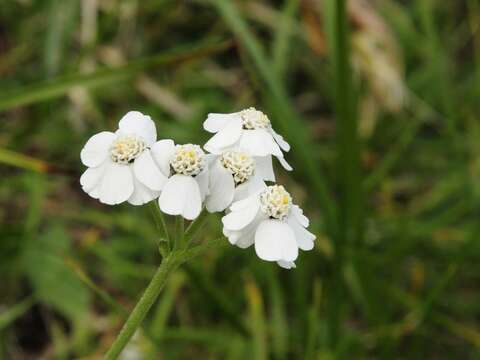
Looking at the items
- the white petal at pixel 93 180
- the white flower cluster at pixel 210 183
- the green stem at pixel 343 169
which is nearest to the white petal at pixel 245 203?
the white flower cluster at pixel 210 183

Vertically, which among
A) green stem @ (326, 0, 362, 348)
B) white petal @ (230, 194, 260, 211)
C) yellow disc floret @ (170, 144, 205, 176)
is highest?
green stem @ (326, 0, 362, 348)

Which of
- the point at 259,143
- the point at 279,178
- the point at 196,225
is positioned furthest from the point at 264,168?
the point at 279,178

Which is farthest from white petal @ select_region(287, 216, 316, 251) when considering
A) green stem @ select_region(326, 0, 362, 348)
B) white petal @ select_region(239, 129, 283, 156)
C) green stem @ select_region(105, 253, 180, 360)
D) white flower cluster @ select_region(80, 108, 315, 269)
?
green stem @ select_region(326, 0, 362, 348)

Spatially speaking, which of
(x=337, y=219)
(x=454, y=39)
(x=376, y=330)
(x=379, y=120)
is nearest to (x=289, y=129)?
(x=337, y=219)

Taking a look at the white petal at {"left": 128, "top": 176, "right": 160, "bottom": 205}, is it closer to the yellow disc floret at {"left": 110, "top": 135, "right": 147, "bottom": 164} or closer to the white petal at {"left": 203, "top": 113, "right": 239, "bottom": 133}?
the yellow disc floret at {"left": 110, "top": 135, "right": 147, "bottom": 164}

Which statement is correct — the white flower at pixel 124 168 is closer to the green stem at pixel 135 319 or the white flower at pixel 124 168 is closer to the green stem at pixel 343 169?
the green stem at pixel 135 319

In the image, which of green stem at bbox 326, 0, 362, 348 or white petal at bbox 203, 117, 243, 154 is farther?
green stem at bbox 326, 0, 362, 348
